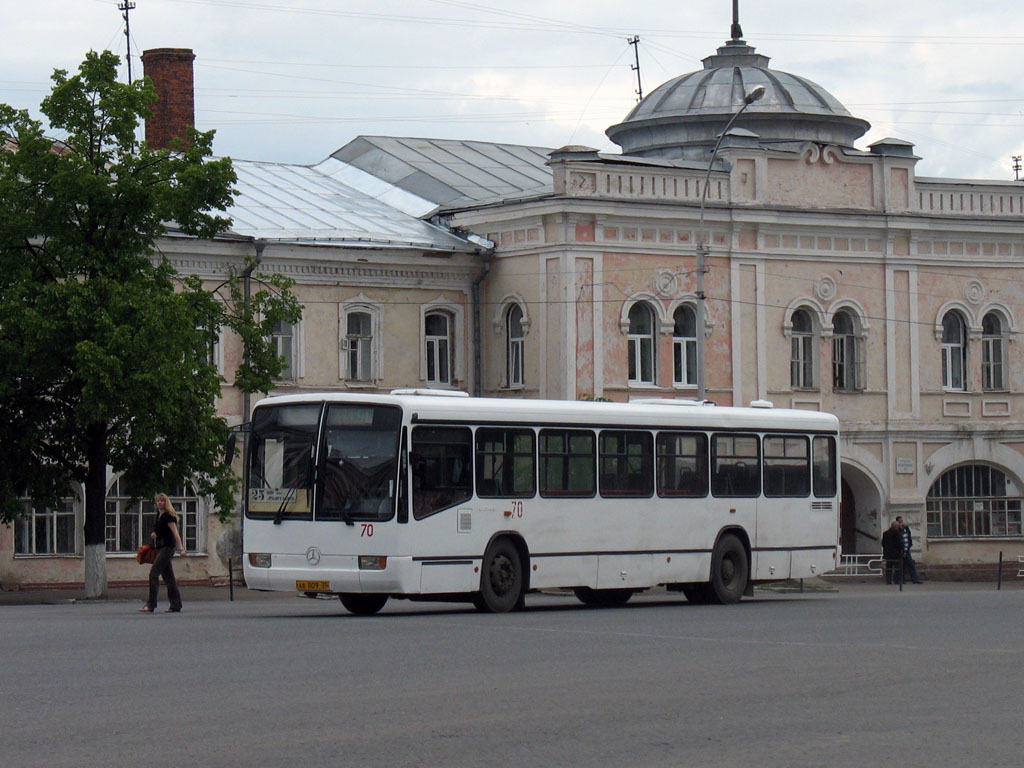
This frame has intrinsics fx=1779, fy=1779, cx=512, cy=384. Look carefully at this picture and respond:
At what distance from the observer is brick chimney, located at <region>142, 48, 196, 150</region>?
136ft

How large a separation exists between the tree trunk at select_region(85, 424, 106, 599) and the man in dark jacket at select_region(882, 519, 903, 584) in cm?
1814

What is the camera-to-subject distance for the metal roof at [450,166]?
43656mm

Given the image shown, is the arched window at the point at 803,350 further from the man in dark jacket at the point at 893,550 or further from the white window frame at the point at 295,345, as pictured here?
the white window frame at the point at 295,345

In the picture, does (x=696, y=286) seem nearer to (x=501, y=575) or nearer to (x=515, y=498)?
(x=515, y=498)

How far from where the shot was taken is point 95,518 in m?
29.9

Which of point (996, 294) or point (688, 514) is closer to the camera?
point (688, 514)

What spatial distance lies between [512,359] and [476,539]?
1837cm

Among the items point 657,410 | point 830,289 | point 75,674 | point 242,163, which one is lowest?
point 75,674

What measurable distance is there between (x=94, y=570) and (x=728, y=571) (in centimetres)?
1097

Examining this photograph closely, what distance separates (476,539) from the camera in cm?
2180

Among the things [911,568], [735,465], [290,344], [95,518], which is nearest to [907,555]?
[911,568]

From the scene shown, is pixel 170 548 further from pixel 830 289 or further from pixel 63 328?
pixel 830 289

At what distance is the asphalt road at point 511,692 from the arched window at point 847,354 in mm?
21693

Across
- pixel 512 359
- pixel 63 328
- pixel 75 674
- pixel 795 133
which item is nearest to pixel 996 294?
pixel 795 133
